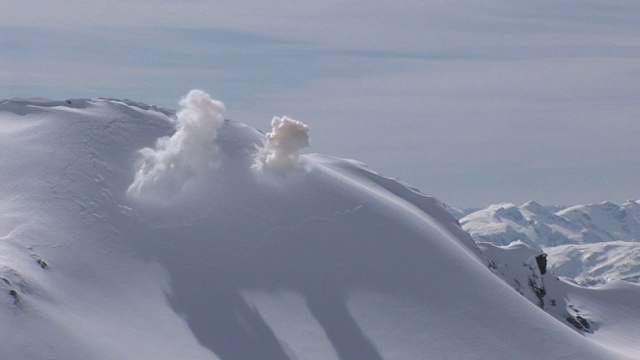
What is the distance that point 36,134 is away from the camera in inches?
3410

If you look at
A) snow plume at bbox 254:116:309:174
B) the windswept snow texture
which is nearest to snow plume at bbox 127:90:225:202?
the windswept snow texture

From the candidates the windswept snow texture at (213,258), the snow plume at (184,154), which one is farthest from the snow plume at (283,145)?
the snow plume at (184,154)

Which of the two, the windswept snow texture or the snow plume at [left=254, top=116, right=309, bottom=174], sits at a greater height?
the snow plume at [left=254, top=116, right=309, bottom=174]

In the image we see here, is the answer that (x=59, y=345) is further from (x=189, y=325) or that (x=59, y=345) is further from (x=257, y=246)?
(x=257, y=246)

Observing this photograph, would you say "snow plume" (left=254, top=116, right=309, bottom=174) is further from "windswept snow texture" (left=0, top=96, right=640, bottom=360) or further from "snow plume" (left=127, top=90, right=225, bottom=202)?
"snow plume" (left=127, top=90, right=225, bottom=202)

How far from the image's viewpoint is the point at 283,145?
9019cm

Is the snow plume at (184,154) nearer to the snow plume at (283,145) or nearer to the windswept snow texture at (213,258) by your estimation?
the windswept snow texture at (213,258)

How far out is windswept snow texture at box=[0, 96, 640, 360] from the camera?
6506 cm

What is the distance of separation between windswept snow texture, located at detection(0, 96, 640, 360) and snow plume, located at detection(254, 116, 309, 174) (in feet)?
4.35

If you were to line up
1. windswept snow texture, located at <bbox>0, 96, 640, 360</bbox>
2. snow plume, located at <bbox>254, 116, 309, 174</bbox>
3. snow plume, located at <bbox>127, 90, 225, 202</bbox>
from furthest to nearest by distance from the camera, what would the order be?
1. snow plume, located at <bbox>254, 116, 309, 174</bbox>
2. snow plume, located at <bbox>127, 90, 225, 202</bbox>
3. windswept snow texture, located at <bbox>0, 96, 640, 360</bbox>

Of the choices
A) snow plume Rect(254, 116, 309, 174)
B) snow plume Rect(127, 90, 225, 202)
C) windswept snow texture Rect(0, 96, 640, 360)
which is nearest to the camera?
windswept snow texture Rect(0, 96, 640, 360)

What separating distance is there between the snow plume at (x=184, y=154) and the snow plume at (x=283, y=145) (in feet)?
14.8

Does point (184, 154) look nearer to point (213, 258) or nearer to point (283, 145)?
point (283, 145)

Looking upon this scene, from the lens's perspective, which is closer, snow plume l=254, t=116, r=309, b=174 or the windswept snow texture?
the windswept snow texture
